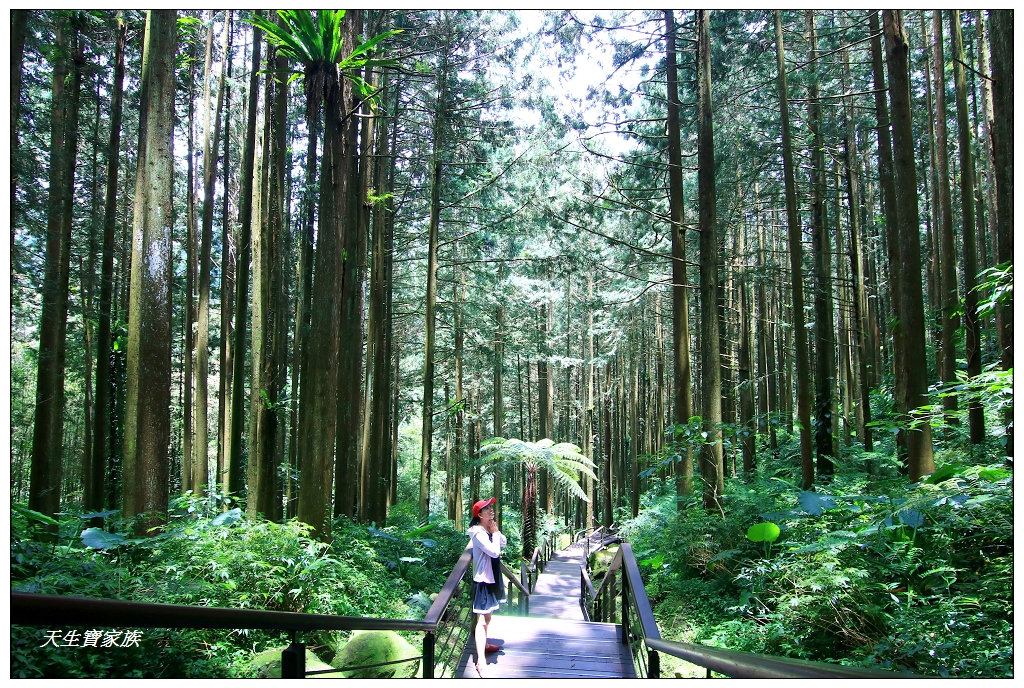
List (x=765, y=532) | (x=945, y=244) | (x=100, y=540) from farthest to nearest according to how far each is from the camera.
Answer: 1. (x=945, y=244)
2. (x=765, y=532)
3. (x=100, y=540)

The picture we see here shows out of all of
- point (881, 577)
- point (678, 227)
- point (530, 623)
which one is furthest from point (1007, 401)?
point (678, 227)

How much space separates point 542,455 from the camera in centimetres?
1580

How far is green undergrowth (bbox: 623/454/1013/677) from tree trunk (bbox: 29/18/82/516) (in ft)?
33.7

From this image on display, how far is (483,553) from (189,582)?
106 inches

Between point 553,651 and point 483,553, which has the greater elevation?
point 483,553

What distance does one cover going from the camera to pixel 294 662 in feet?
9.29

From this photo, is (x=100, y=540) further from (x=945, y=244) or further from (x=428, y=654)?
(x=945, y=244)

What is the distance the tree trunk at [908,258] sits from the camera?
7.14 meters

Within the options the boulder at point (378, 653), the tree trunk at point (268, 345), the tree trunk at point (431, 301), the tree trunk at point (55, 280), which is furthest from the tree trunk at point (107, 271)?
the boulder at point (378, 653)

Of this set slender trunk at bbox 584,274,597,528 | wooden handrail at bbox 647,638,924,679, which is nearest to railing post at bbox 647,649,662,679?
wooden handrail at bbox 647,638,924,679

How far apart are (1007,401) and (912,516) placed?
1607 millimetres

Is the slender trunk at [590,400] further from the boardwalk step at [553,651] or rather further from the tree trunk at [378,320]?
the boardwalk step at [553,651]

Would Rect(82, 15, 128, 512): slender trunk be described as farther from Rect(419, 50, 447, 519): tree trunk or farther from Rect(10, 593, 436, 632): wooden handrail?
Rect(10, 593, 436, 632): wooden handrail

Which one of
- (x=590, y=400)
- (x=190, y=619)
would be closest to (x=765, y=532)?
(x=190, y=619)
